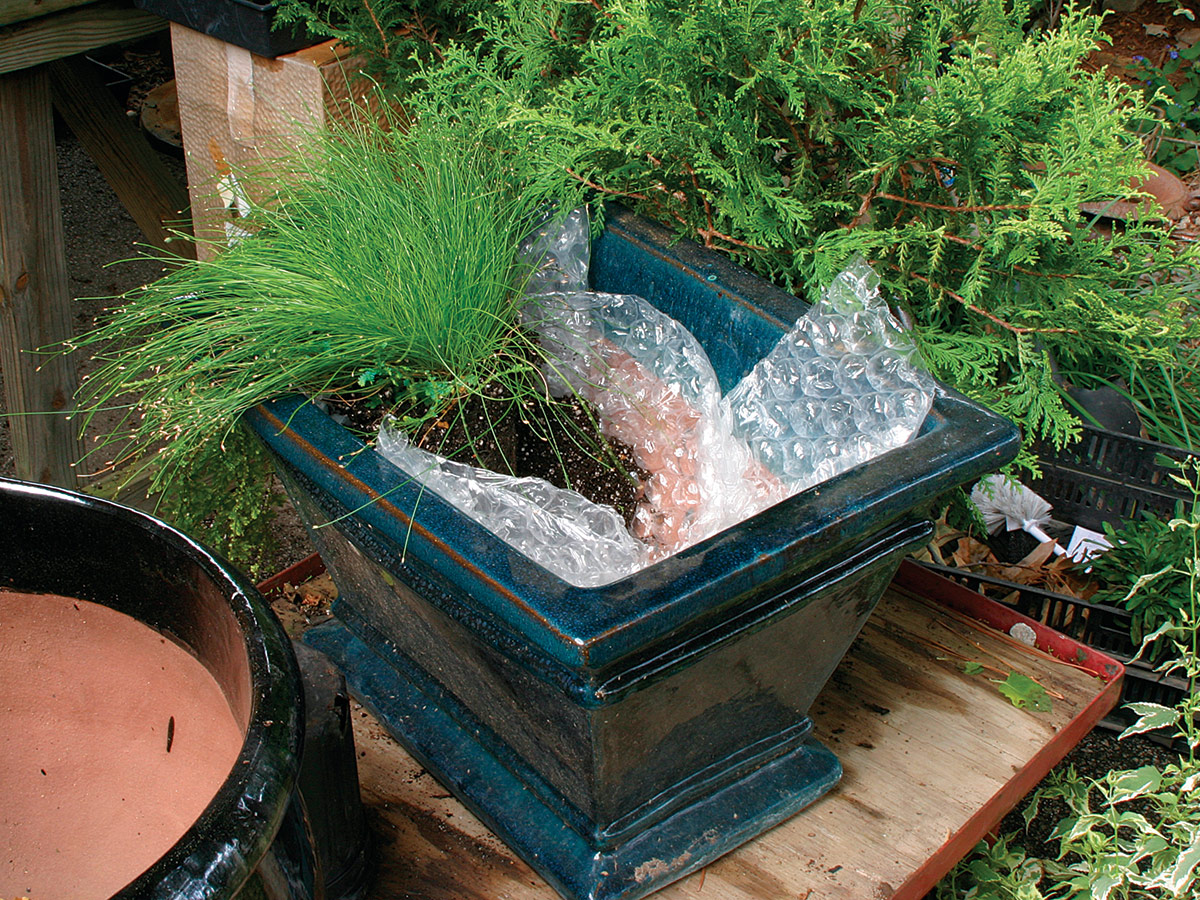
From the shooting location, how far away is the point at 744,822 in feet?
4.59

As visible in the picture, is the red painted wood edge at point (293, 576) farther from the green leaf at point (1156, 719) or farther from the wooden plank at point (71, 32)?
the green leaf at point (1156, 719)

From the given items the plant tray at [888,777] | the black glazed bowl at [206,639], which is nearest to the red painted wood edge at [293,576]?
the plant tray at [888,777]

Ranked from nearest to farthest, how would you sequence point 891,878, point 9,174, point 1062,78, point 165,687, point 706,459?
point 165,687 < point 891,878 < point 1062,78 < point 706,459 < point 9,174

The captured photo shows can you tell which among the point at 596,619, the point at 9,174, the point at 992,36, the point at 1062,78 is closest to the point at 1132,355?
the point at 1062,78

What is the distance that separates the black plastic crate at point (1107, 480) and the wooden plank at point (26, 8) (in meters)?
2.09

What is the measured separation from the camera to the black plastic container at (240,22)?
194cm

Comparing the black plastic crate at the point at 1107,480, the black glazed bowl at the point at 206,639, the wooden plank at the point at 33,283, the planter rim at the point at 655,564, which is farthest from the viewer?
the black plastic crate at the point at 1107,480

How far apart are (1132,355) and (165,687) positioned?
136cm

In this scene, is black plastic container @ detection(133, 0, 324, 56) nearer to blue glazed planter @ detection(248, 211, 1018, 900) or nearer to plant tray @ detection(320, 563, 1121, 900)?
blue glazed planter @ detection(248, 211, 1018, 900)

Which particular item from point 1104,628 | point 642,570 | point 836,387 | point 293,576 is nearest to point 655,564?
point 642,570

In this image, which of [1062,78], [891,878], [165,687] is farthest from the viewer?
[1062,78]

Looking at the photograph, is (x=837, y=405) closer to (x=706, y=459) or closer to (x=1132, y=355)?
(x=706, y=459)

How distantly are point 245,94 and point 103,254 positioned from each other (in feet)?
6.65

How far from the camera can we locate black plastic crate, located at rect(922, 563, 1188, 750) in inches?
81.4
